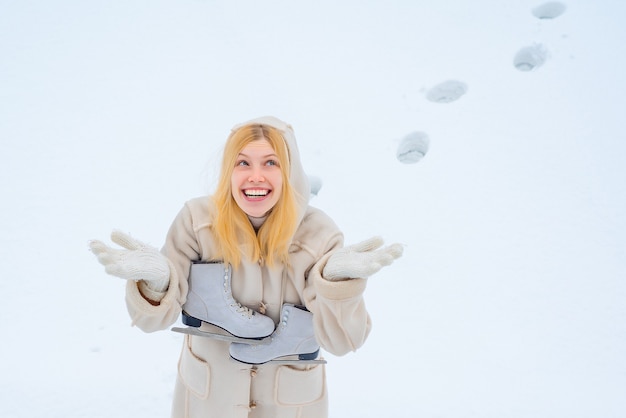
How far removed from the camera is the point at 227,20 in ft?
12.4

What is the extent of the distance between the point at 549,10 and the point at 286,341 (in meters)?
3.31

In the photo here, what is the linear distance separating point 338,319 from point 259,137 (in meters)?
0.42

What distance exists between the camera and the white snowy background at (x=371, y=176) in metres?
2.15

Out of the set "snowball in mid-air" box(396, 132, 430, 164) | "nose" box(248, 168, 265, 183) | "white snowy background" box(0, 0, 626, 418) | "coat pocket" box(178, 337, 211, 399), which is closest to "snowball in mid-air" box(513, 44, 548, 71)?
"white snowy background" box(0, 0, 626, 418)

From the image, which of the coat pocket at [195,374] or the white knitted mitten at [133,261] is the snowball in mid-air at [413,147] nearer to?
the coat pocket at [195,374]

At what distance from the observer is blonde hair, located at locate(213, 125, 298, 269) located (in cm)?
116

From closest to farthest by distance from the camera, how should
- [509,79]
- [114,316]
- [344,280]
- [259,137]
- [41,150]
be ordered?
[344,280] → [259,137] → [114,316] → [41,150] → [509,79]

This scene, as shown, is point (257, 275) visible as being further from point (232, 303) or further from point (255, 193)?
point (255, 193)

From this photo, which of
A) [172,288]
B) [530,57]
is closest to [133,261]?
[172,288]

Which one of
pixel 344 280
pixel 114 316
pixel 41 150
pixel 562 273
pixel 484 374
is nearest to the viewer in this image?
pixel 344 280

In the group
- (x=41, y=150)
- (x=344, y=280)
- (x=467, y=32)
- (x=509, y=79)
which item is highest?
(x=467, y=32)

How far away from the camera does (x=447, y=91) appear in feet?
11.1

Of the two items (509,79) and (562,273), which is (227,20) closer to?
(509,79)

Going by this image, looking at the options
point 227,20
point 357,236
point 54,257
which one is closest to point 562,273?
point 357,236
